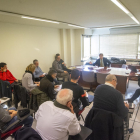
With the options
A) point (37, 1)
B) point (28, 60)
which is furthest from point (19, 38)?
point (37, 1)

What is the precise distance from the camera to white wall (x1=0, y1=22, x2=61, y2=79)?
184 inches

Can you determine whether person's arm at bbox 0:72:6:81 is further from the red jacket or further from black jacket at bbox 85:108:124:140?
black jacket at bbox 85:108:124:140

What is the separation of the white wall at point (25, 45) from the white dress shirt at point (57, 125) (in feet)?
12.3

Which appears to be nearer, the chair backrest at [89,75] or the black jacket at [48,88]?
the black jacket at [48,88]

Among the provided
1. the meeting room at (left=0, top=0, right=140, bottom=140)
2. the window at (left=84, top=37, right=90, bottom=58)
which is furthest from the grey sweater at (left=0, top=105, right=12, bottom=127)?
the window at (left=84, top=37, right=90, bottom=58)

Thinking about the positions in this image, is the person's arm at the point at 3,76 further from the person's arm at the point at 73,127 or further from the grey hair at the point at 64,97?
the person's arm at the point at 73,127

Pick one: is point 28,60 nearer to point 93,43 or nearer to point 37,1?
point 37,1

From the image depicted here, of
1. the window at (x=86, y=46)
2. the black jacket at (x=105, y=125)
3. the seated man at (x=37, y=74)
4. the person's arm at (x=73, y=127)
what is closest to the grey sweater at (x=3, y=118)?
the person's arm at (x=73, y=127)

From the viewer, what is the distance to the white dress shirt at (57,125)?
1.47 meters

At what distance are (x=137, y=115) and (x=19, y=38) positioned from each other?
464cm

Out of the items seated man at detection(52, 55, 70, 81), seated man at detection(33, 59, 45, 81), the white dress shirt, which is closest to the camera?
the white dress shirt

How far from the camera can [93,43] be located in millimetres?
8242

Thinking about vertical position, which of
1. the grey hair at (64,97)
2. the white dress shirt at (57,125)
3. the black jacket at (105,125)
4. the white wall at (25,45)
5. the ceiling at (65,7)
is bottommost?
the black jacket at (105,125)

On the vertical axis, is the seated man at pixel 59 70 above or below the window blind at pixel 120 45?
below
